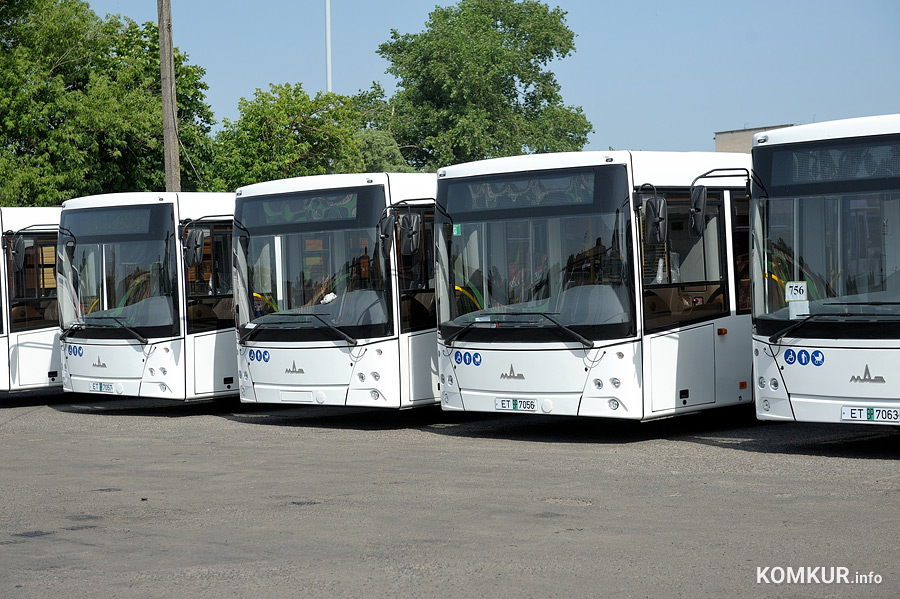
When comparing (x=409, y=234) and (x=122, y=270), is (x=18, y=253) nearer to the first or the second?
(x=122, y=270)

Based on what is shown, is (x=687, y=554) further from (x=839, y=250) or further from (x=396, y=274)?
(x=396, y=274)

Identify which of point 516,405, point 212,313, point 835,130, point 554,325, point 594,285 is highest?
point 835,130

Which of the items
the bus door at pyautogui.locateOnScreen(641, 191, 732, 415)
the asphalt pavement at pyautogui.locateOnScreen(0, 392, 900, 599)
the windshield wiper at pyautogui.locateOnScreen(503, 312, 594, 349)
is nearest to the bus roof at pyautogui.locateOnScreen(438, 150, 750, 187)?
the bus door at pyautogui.locateOnScreen(641, 191, 732, 415)

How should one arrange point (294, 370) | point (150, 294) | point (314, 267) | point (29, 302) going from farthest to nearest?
point (29, 302) < point (150, 294) < point (294, 370) < point (314, 267)

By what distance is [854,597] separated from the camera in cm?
662

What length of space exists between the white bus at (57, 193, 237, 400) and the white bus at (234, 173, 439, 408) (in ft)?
5.62

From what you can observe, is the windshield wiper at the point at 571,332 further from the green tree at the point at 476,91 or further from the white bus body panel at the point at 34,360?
the green tree at the point at 476,91

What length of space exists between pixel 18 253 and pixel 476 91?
148ft

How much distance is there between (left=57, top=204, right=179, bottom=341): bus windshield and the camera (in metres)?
17.2

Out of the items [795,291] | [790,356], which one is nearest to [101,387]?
[790,356]

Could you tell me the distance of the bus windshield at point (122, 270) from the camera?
17203mm

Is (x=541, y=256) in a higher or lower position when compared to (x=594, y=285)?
higher

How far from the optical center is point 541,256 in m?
13.4

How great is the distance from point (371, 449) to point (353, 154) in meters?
24.0
